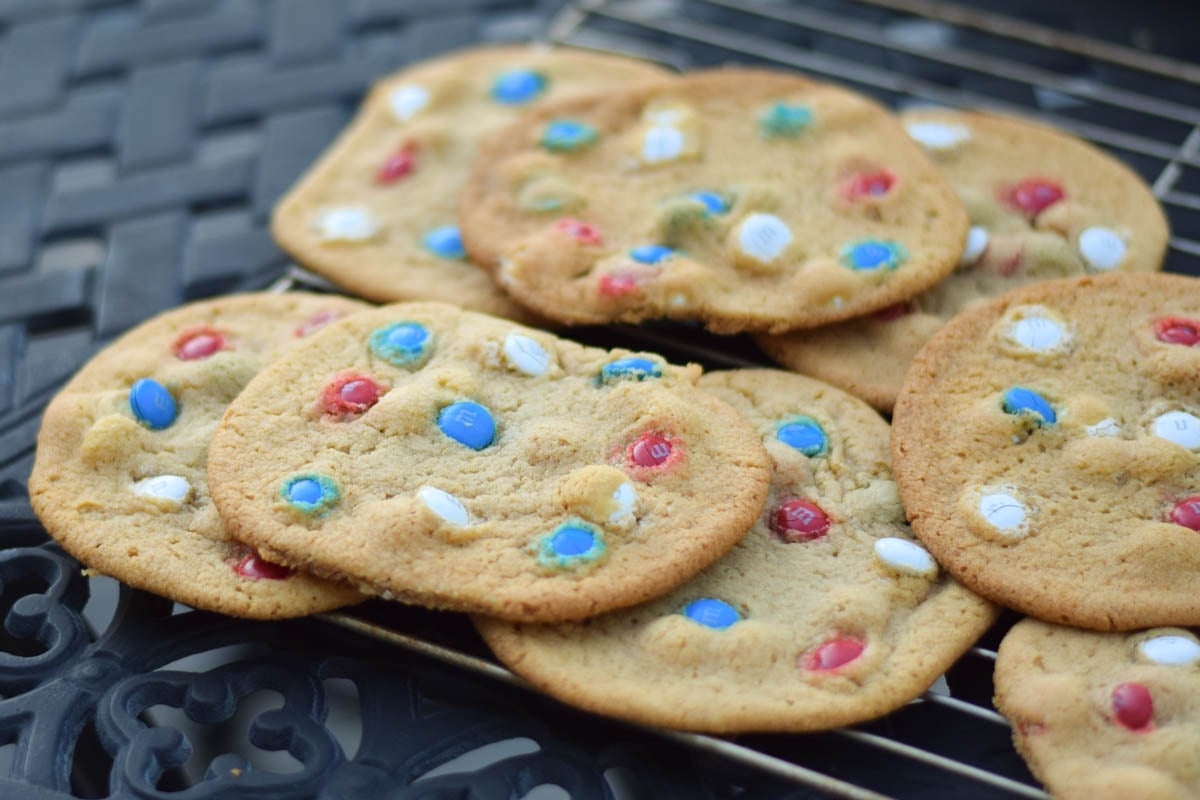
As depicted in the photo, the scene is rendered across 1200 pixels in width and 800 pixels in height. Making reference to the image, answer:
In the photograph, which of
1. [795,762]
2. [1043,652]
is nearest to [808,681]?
[795,762]

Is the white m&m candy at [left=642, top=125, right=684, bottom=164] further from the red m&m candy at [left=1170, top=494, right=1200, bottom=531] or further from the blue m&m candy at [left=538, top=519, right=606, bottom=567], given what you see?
the red m&m candy at [left=1170, top=494, right=1200, bottom=531]

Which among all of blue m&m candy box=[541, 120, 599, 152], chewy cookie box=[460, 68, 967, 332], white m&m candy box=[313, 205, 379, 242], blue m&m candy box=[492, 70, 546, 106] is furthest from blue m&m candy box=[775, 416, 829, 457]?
blue m&m candy box=[492, 70, 546, 106]

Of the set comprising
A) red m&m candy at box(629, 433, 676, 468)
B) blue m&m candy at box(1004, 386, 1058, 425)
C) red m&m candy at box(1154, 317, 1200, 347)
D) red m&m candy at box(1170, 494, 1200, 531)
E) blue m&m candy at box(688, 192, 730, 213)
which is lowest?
red m&m candy at box(629, 433, 676, 468)

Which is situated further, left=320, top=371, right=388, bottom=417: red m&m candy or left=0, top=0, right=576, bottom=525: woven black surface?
left=0, top=0, right=576, bottom=525: woven black surface

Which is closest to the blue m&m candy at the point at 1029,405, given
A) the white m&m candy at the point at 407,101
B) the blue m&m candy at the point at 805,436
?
the blue m&m candy at the point at 805,436

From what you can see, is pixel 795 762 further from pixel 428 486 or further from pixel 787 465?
pixel 428 486
